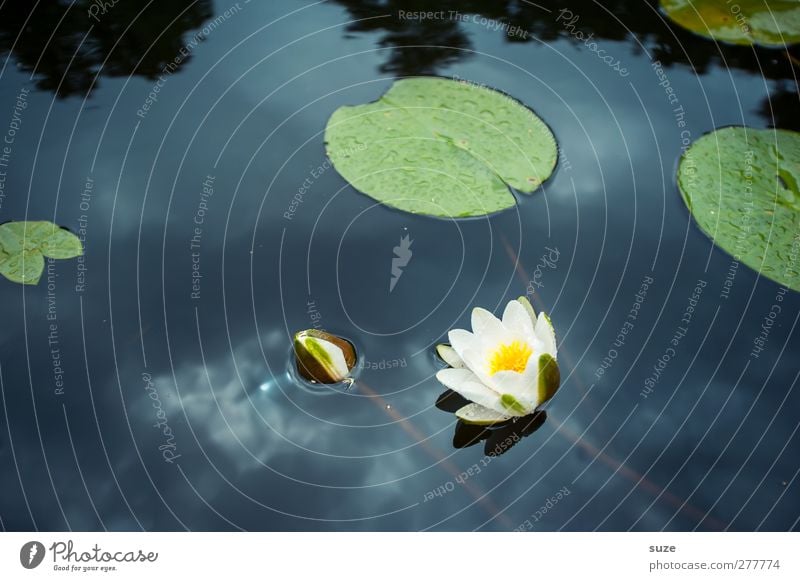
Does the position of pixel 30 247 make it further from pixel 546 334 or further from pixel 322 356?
pixel 546 334

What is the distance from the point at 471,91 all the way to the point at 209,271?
777 mm

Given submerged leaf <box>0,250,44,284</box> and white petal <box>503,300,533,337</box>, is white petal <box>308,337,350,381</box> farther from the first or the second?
submerged leaf <box>0,250,44,284</box>

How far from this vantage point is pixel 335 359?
1.50 metres

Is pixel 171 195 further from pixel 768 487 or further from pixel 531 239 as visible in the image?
pixel 768 487

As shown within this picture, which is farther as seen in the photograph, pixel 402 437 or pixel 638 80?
pixel 638 80

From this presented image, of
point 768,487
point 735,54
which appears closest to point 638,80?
point 735,54

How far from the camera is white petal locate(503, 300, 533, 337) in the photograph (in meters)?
1.46

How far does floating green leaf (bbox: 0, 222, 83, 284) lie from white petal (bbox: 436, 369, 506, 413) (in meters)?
0.84

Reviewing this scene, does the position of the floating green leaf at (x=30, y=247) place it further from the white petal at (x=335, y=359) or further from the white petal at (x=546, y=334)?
the white petal at (x=546, y=334)

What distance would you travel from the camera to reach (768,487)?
1440mm

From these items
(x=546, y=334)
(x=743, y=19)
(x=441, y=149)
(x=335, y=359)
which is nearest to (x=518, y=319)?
(x=546, y=334)

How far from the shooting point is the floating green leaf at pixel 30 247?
1686 mm
